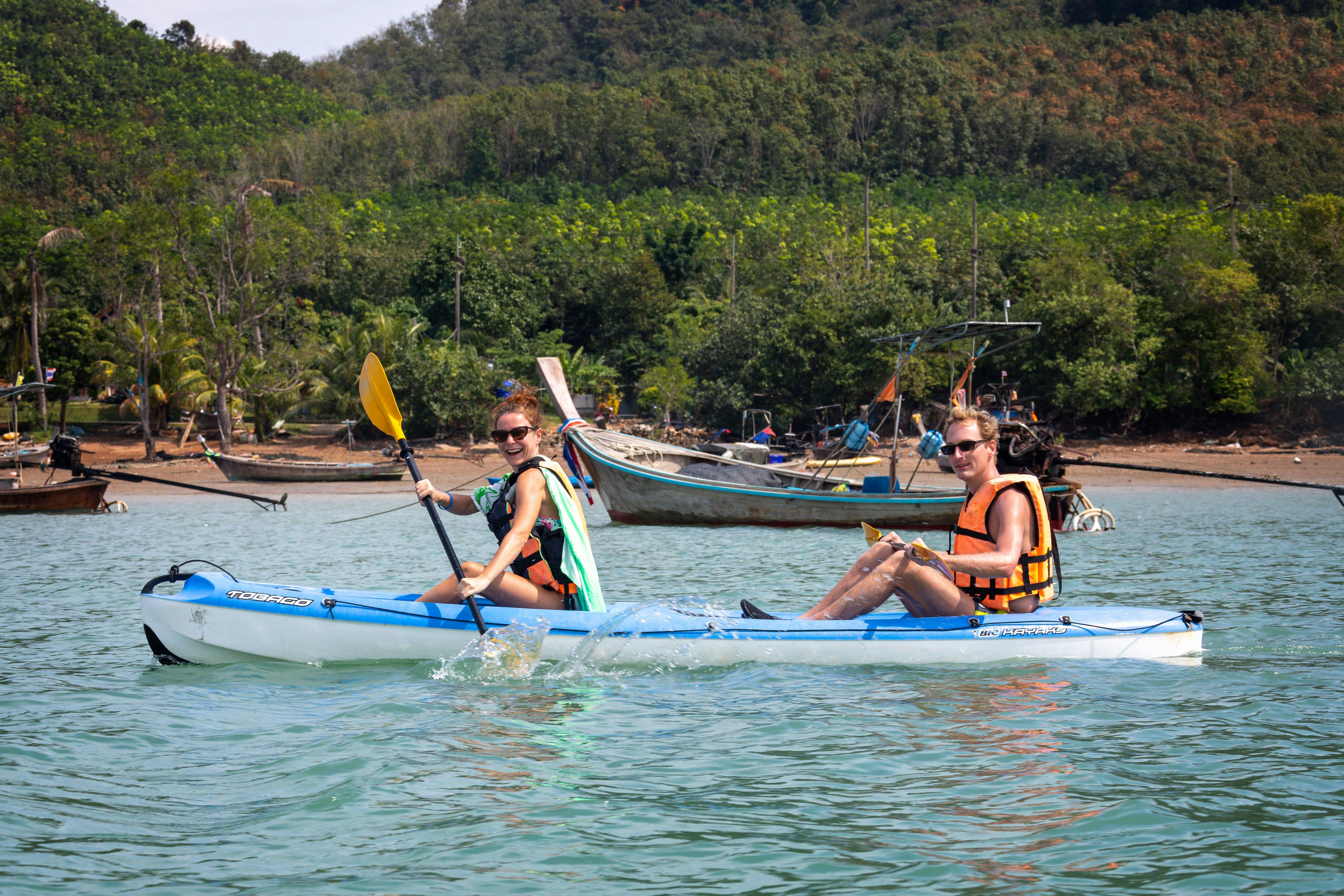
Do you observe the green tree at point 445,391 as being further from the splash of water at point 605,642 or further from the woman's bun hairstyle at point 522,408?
the woman's bun hairstyle at point 522,408

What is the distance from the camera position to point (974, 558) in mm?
5707

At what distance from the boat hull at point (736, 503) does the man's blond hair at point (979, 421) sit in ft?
27.7

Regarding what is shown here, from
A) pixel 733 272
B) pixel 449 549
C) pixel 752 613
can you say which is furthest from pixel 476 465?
pixel 752 613

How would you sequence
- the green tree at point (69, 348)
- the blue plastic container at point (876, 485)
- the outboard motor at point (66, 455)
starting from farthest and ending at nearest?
the green tree at point (69, 348)
the blue plastic container at point (876, 485)
the outboard motor at point (66, 455)

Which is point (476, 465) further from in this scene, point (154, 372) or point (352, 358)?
point (154, 372)

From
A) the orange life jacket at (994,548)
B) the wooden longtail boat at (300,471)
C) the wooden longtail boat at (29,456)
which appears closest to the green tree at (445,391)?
the wooden longtail boat at (300,471)

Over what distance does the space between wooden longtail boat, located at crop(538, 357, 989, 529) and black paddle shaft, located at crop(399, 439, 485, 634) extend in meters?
7.21

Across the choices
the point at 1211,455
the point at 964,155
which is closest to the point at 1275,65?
the point at 964,155

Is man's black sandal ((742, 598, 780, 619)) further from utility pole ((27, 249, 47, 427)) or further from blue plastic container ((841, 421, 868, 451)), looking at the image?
utility pole ((27, 249, 47, 427))

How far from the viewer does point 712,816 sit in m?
4.18

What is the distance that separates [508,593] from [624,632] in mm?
710

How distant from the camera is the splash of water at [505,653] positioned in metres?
6.16

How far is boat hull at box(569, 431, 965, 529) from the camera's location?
48.2 ft

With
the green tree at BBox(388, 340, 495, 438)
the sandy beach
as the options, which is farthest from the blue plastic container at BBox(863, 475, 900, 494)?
the green tree at BBox(388, 340, 495, 438)
